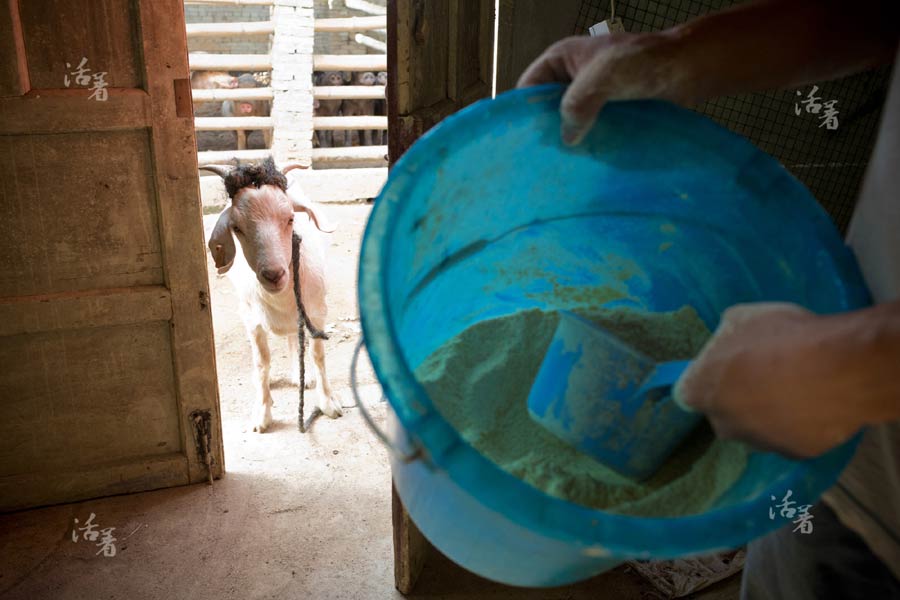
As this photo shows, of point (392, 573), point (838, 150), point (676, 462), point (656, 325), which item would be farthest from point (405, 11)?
point (838, 150)

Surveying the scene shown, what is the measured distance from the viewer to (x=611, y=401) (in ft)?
4.23

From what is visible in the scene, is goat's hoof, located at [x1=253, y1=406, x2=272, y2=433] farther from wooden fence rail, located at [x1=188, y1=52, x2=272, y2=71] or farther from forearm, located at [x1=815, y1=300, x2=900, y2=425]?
wooden fence rail, located at [x1=188, y1=52, x2=272, y2=71]

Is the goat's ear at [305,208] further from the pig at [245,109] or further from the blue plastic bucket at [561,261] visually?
the pig at [245,109]

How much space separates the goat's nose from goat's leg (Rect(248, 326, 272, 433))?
0.81 m

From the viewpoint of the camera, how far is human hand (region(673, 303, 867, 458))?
881 mm

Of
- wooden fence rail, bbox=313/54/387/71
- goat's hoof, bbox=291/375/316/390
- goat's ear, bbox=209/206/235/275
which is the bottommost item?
goat's hoof, bbox=291/375/316/390

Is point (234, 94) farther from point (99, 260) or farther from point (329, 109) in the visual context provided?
point (99, 260)

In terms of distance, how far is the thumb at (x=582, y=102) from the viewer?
3.79ft

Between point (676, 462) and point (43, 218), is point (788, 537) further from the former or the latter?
point (43, 218)

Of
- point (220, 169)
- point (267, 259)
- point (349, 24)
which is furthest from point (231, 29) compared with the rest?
point (267, 259)

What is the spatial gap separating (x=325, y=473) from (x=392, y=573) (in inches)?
34.8

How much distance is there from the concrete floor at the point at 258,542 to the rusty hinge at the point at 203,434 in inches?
5.8

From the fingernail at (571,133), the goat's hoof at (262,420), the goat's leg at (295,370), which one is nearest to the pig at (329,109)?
the goat's leg at (295,370)

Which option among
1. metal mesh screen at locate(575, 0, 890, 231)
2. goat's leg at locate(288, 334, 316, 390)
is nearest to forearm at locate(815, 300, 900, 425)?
metal mesh screen at locate(575, 0, 890, 231)
